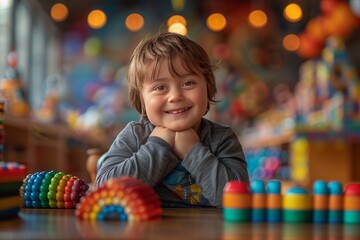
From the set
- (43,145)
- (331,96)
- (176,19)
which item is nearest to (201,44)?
(176,19)

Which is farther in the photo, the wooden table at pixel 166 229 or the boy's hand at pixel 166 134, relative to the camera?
the boy's hand at pixel 166 134

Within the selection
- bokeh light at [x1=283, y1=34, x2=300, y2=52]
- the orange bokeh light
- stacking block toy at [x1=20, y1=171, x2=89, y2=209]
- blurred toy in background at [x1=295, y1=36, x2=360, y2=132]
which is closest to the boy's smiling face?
stacking block toy at [x1=20, y1=171, x2=89, y2=209]

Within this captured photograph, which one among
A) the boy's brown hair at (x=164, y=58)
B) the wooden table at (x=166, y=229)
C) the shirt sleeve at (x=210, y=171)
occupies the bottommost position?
the wooden table at (x=166, y=229)

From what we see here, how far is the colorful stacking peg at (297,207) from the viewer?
101cm

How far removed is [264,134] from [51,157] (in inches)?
129

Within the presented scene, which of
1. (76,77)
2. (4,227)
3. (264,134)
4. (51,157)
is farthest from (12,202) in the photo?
(76,77)

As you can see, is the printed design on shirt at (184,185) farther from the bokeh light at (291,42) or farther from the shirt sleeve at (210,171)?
the bokeh light at (291,42)

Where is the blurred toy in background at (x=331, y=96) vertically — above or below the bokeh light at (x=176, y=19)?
below

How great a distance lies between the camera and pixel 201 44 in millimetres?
12328

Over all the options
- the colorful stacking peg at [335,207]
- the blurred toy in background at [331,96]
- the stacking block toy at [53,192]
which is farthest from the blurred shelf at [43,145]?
the colorful stacking peg at [335,207]

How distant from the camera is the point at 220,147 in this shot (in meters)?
1.51

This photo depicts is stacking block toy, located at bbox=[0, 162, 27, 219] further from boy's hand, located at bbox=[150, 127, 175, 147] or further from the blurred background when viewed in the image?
the blurred background

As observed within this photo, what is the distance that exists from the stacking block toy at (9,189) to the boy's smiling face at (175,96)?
405 millimetres

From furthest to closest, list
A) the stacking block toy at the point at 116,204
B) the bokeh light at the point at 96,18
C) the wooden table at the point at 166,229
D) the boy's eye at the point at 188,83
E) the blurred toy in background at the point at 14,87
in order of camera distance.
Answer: the bokeh light at the point at 96,18
the blurred toy in background at the point at 14,87
the boy's eye at the point at 188,83
the stacking block toy at the point at 116,204
the wooden table at the point at 166,229
